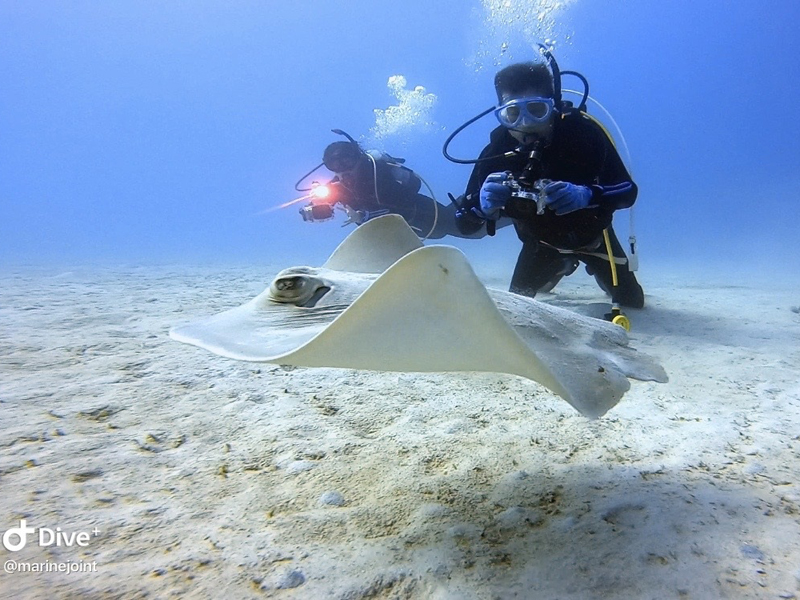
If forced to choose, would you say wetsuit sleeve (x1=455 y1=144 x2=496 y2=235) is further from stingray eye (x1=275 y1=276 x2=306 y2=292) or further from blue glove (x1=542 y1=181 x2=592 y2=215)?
stingray eye (x1=275 y1=276 x2=306 y2=292)

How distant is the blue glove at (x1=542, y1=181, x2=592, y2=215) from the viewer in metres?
4.11

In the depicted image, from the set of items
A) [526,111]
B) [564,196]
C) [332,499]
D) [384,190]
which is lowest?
[332,499]

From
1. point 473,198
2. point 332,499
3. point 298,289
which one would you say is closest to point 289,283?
point 298,289

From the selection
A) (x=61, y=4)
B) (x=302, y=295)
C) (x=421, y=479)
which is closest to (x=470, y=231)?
(x=302, y=295)

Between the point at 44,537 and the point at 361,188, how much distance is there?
8.07 metres

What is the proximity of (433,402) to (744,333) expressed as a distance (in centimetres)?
421

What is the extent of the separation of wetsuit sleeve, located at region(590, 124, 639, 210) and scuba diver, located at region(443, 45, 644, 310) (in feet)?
0.04

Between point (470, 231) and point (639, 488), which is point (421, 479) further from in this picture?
point (470, 231)

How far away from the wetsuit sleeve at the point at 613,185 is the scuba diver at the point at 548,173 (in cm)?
1

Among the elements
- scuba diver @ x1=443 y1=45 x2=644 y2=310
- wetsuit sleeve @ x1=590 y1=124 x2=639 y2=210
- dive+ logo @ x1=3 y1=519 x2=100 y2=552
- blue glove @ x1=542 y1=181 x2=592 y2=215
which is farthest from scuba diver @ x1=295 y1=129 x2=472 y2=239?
dive+ logo @ x1=3 y1=519 x2=100 y2=552

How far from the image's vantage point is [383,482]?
76.0 inches

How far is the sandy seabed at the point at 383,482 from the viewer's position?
1.37 meters

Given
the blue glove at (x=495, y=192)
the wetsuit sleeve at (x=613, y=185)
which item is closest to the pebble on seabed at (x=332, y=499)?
the blue glove at (x=495, y=192)

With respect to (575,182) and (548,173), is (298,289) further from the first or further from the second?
(575,182)
